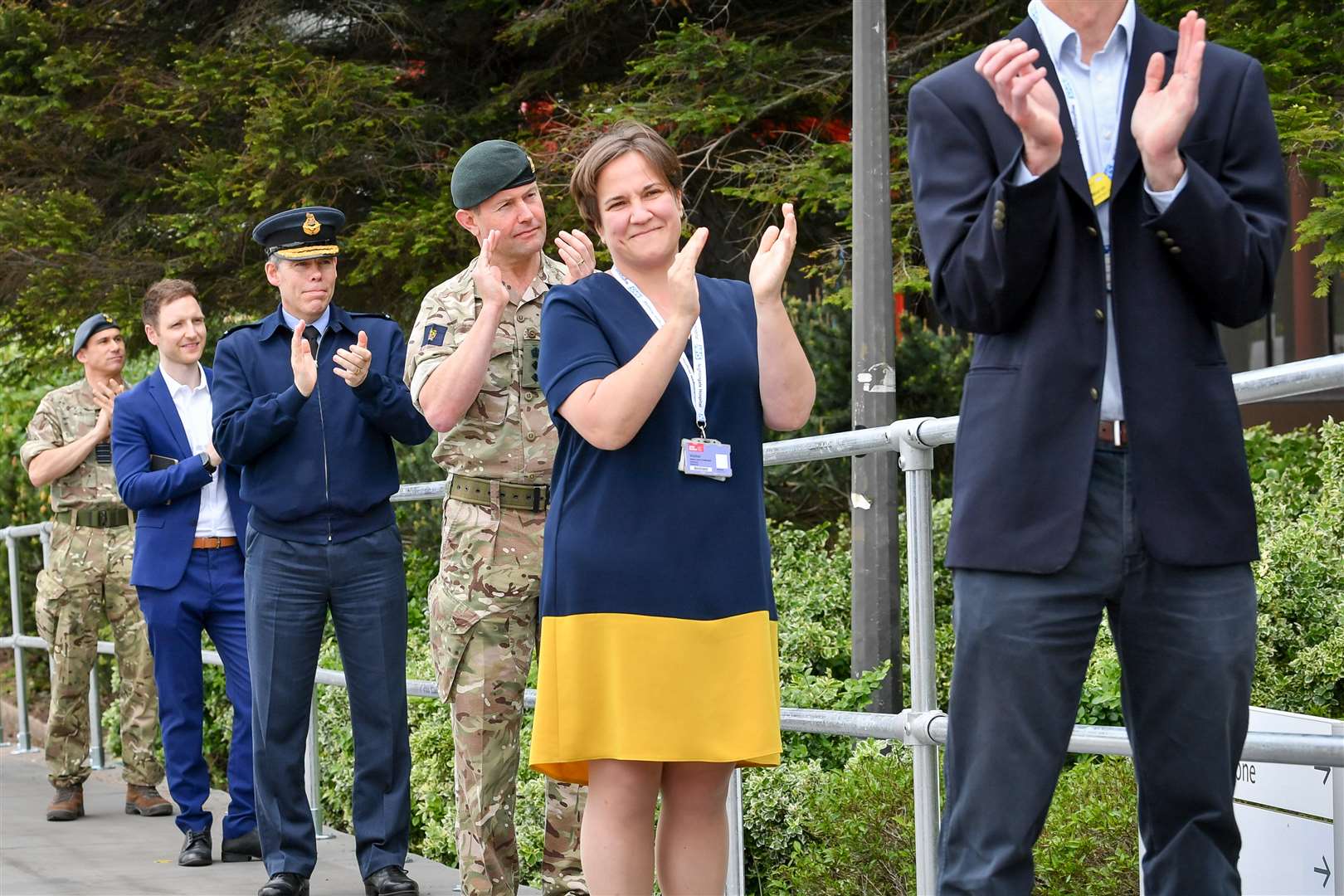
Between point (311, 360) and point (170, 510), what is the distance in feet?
5.62

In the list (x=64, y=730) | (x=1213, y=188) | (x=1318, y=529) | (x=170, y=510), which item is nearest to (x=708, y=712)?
(x=1213, y=188)

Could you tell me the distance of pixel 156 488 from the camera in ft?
21.2

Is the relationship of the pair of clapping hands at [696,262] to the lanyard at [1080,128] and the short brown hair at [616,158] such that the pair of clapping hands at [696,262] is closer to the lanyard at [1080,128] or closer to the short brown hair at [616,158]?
the short brown hair at [616,158]

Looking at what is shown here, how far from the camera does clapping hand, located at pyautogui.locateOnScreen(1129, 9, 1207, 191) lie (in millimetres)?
2467

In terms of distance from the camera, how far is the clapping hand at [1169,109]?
247 centimetres

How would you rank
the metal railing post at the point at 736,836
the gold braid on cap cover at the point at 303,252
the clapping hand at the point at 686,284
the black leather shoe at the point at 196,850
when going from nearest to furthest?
the clapping hand at the point at 686,284 → the metal railing post at the point at 736,836 → the gold braid on cap cover at the point at 303,252 → the black leather shoe at the point at 196,850

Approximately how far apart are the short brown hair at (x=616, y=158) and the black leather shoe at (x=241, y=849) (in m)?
3.67

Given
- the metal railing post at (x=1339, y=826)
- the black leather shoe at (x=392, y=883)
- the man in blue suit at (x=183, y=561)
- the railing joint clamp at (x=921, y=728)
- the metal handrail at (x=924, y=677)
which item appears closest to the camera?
the metal handrail at (x=924, y=677)

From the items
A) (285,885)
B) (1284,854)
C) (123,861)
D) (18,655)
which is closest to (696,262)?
(1284,854)

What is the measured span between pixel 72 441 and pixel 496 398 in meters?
3.95

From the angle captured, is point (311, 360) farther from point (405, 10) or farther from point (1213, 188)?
point (405, 10)

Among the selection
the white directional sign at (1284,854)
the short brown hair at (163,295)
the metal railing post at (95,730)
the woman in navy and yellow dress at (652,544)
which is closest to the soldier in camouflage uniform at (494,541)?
the woman in navy and yellow dress at (652,544)

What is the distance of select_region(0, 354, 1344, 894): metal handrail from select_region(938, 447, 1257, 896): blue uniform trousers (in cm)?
29

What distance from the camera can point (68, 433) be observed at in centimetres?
787
